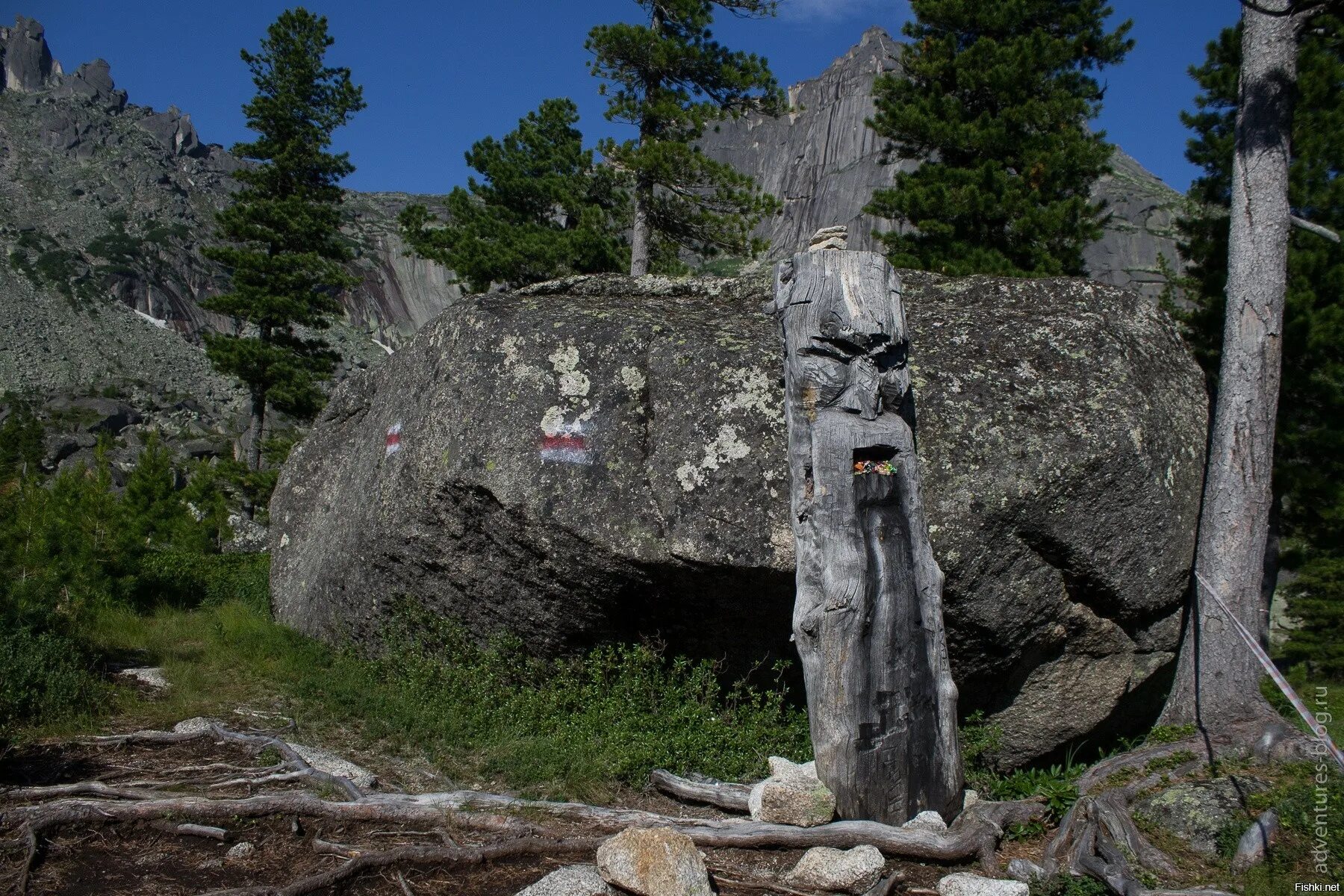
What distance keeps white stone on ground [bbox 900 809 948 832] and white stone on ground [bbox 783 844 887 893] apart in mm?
450

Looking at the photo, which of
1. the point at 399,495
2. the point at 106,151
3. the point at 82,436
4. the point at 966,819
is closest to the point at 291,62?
the point at 399,495

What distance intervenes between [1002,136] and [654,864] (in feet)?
53.8

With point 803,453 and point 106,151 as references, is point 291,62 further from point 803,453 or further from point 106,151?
point 106,151

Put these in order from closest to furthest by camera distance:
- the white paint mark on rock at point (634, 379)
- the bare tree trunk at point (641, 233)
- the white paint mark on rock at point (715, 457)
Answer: the white paint mark on rock at point (715, 457), the white paint mark on rock at point (634, 379), the bare tree trunk at point (641, 233)

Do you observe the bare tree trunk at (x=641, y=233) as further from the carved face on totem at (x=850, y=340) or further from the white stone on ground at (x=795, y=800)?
the white stone on ground at (x=795, y=800)

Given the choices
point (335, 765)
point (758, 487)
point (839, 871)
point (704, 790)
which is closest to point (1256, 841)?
point (839, 871)

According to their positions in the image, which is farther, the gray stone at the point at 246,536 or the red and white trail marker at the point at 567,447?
the gray stone at the point at 246,536

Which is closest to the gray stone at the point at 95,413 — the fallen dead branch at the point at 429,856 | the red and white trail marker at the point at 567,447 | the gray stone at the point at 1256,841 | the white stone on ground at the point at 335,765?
the white stone on ground at the point at 335,765

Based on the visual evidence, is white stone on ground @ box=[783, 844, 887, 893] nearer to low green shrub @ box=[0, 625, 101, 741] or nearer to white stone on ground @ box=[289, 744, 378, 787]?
white stone on ground @ box=[289, 744, 378, 787]

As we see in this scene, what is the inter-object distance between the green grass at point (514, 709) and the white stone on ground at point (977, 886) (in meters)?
2.07

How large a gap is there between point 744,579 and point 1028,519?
2030 mm

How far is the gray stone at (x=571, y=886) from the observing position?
4.41 meters

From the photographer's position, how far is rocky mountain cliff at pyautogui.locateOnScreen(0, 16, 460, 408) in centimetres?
9181

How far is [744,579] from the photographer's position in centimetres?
656
